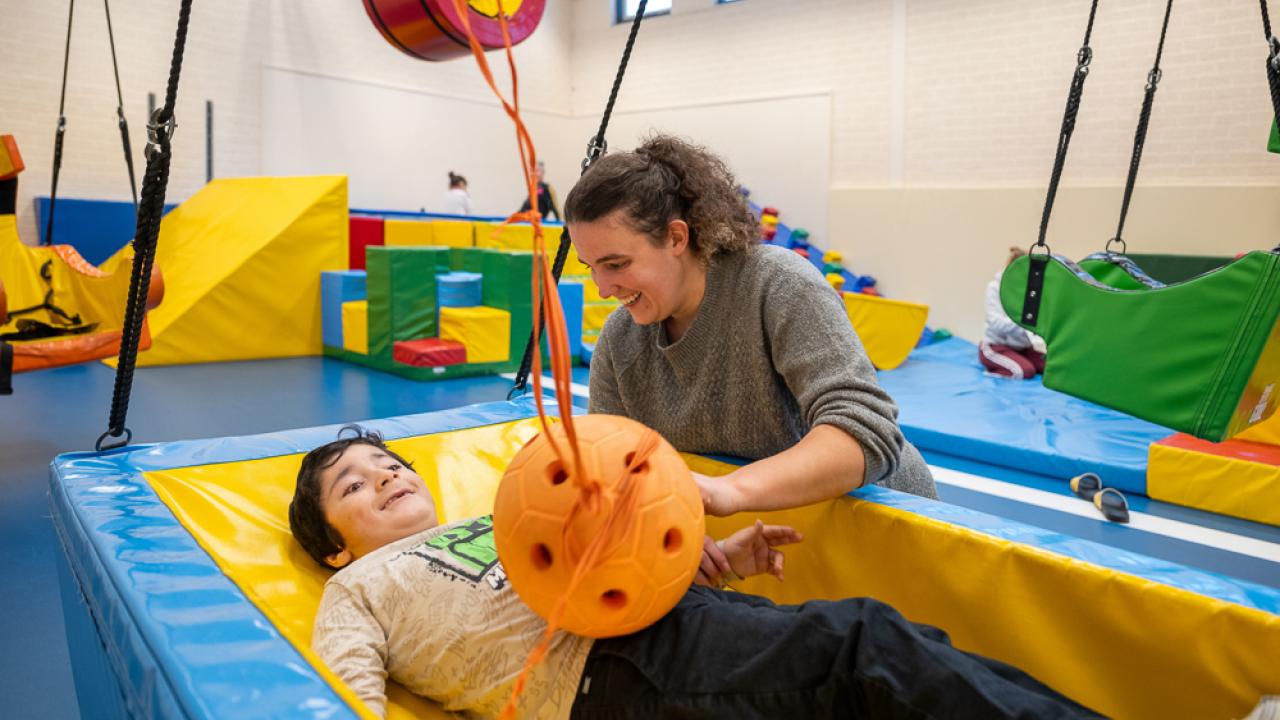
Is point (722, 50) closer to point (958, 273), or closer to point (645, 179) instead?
point (958, 273)

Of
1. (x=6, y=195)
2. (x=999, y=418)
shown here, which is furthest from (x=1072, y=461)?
(x=6, y=195)

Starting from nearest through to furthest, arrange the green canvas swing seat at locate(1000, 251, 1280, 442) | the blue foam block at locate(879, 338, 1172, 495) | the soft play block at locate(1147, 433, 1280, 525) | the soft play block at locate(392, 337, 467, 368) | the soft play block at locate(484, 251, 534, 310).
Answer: the green canvas swing seat at locate(1000, 251, 1280, 442), the soft play block at locate(1147, 433, 1280, 525), the blue foam block at locate(879, 338, 1172, 495), the soft play block at locate(392, 337, 467, 368), the soft play block at locate(484, 251, 534, 310)

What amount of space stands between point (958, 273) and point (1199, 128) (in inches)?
95.7

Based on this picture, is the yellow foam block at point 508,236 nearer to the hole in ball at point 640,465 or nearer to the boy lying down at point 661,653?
the boy lying down at point 661,653

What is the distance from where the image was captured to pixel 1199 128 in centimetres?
754

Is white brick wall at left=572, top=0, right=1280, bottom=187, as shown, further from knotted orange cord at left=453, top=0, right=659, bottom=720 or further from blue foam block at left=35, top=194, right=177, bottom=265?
knotted orange cord at left=453, top=0, right=659, bottom=720

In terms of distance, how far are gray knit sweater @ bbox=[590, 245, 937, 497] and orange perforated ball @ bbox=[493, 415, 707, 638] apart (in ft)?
1.74

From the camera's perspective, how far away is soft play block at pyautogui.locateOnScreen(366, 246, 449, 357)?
614 cm

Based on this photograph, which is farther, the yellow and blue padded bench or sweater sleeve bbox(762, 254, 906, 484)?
sweater sleeve bbox(762, 254, 906, 484)

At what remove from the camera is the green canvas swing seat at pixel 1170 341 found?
240 cm

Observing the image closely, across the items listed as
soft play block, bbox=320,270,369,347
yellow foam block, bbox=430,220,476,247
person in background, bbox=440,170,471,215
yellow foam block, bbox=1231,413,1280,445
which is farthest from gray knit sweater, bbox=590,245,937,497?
person in background, bbox=440,170,471,215

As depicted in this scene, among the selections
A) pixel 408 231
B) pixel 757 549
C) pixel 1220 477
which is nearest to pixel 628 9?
pixel 408 231

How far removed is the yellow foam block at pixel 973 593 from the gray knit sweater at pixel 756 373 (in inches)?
5.5

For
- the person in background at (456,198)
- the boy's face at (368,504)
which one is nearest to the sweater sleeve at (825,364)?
the boy's face at (368,504)
